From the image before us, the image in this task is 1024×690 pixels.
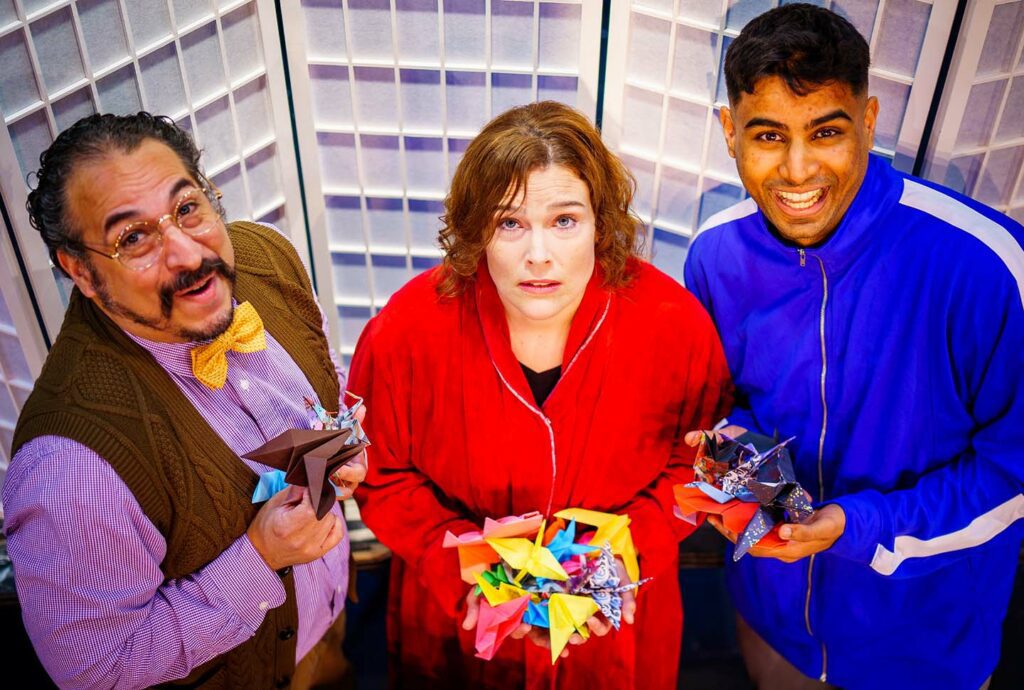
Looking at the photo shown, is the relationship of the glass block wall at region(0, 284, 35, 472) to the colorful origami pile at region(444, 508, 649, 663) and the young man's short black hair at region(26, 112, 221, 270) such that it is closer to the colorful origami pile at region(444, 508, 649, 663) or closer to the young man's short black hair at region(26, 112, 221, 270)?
the young man's short black hair at region(26, 112, 221, 270)

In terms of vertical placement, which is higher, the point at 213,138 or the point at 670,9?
the point at 670,9

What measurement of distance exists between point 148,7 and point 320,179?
92cm

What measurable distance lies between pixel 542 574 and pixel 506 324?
741mm

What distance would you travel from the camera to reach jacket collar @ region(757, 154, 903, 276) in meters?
2.24

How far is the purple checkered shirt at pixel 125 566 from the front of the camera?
6.56 ft

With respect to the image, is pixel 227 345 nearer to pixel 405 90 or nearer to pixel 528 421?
pixel 528 421

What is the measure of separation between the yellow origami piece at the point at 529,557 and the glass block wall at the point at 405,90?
5.31 feet

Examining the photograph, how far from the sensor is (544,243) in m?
2.20

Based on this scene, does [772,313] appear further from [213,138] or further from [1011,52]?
[213,138]

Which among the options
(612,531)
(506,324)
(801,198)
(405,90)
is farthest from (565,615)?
(405,90)

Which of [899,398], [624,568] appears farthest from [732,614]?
[899,398]

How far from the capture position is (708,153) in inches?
125

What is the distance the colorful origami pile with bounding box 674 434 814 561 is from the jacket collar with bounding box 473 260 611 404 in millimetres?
489

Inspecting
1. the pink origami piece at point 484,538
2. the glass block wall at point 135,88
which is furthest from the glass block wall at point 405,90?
the pink origami piece at point 484,538
